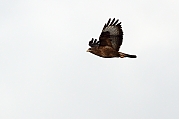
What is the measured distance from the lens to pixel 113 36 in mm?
12945

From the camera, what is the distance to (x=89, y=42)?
1342 centimetres

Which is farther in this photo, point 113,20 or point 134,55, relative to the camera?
point 113,20

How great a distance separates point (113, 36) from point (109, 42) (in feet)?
1.32

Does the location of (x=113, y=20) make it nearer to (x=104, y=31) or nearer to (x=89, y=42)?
(x=104, y=31)

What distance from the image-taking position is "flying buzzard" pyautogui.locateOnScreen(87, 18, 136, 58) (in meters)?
12.5

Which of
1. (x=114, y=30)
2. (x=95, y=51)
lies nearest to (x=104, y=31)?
(x=114, y=30)

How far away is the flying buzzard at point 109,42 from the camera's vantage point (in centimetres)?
1254

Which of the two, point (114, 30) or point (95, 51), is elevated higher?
point (114, 30)

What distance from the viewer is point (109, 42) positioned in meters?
12.9

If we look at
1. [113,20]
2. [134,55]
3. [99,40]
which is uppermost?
[113,20]

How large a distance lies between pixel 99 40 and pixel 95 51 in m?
0.82

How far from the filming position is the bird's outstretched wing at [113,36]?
12852 millimetres

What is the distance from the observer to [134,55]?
1232cm

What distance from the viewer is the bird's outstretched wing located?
12852mm
